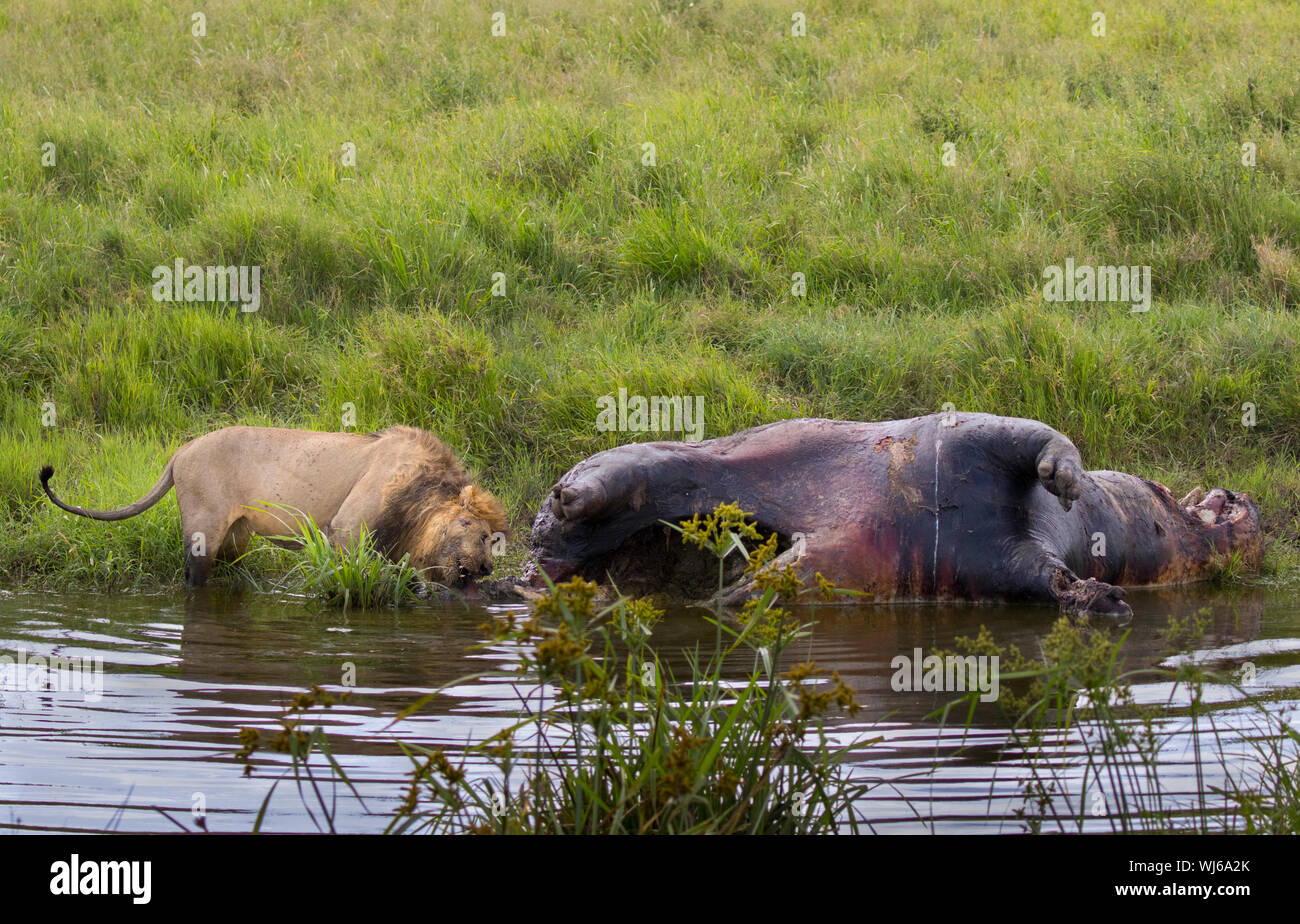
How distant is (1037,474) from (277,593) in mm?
3754

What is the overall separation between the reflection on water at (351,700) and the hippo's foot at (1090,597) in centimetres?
14

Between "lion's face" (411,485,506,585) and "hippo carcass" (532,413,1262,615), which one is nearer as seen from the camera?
"hippo carcass" (532,413,1262,615)

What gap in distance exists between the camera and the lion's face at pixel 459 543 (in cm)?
667

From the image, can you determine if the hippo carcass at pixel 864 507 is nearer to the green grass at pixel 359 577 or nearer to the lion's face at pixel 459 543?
the lion's face at pixel 459 543

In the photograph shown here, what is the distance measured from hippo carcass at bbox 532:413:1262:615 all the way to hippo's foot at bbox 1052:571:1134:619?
1 centimetres

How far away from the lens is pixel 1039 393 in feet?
28.1

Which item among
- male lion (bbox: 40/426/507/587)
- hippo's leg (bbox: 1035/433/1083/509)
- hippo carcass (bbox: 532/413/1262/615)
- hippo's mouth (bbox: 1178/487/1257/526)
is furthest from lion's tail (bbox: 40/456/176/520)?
hippo's mouth (bbox: 1178/487/1257/526)

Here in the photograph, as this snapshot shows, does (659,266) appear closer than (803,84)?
Yes

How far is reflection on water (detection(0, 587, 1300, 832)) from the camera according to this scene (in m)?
3.45

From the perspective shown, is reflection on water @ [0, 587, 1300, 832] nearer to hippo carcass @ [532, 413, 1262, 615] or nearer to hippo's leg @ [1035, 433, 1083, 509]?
hippo carcass @ [532, 413, 1262, 615]

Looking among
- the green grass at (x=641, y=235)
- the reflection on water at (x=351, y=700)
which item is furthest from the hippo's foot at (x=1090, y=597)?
the green grass at (x=641, y=235)

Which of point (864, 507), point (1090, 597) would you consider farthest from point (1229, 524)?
point (864, 507)
